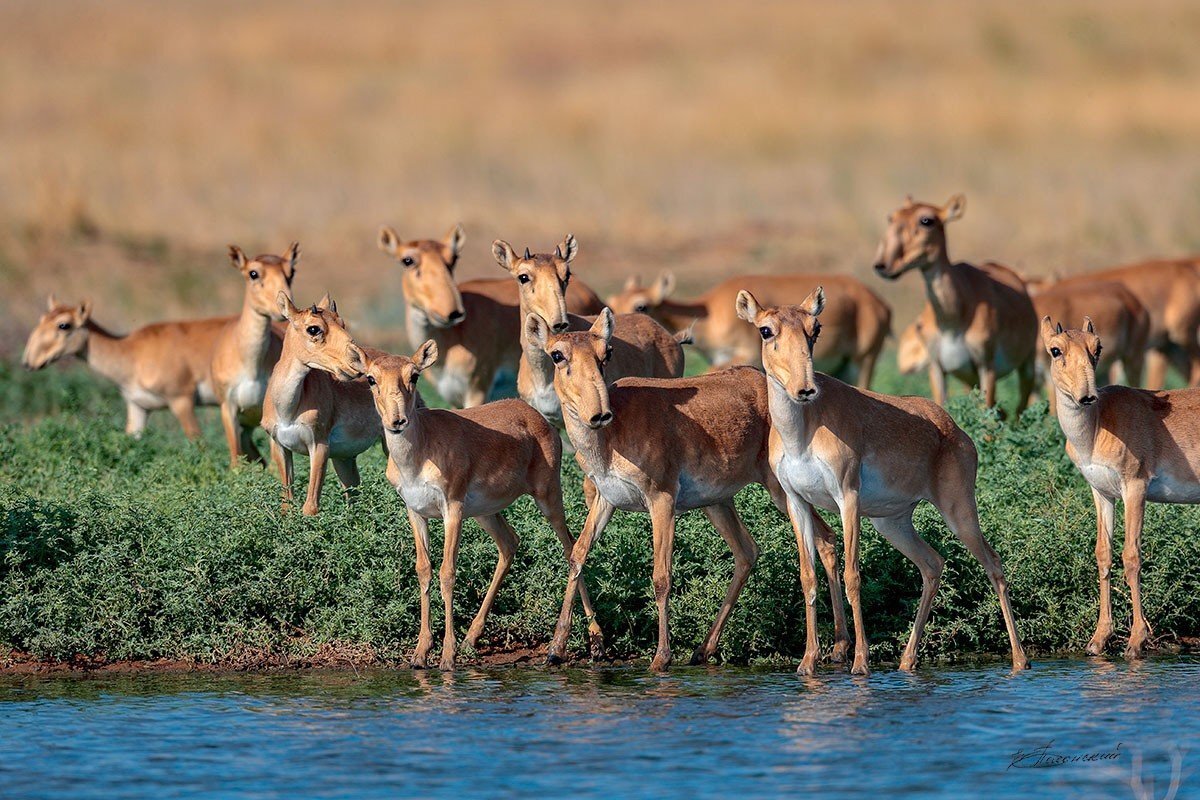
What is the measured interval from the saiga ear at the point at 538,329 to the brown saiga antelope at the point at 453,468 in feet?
1.60

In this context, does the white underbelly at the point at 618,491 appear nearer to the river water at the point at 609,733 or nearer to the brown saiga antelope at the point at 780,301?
the river water at the point at 609,733

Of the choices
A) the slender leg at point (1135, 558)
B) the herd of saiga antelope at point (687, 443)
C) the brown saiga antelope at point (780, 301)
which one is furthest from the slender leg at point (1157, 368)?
the slender leg at point (1135, 558)

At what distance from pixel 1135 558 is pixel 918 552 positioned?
1.27 meters

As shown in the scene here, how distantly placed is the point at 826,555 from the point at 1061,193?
25586mm

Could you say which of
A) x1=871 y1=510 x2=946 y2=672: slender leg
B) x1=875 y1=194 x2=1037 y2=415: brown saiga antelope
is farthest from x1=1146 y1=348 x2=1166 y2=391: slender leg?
x1=871 y1=510 x2=946 y2=672: slender leg

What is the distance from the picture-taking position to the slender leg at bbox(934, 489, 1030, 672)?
11.1 meters

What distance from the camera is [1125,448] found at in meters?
11.6

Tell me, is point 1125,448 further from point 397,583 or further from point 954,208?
point 954,208

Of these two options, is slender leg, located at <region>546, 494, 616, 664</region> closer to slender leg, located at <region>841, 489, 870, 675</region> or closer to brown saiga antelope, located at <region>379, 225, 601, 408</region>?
slender leg, located at <region>841, 489, 870, 675</region>

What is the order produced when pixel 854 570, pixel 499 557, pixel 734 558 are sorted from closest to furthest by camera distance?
1. pixel 854 570
2. pixel 734 558
3. pixel 499 557

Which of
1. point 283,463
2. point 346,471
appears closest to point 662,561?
point 283,463

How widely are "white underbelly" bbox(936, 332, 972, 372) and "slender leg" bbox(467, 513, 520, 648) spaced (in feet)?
25.1

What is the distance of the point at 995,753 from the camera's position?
29.9 feet

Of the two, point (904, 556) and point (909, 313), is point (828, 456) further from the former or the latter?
point (909, 313)
